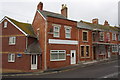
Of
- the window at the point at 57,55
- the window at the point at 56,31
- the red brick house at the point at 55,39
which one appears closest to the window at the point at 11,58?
the red brick house at the point at 55,39

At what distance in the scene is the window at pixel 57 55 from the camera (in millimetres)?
18844

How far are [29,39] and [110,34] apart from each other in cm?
1953

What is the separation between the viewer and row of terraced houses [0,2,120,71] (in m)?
18.4

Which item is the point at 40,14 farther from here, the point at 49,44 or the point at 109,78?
the point at 109,78

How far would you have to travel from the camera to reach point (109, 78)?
11742 millimetres

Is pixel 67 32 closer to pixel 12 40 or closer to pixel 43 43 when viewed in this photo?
pixel 43 43

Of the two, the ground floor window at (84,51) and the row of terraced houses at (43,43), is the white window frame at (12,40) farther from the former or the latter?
the ground floor window at (84,51)

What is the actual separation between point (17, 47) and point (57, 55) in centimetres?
624

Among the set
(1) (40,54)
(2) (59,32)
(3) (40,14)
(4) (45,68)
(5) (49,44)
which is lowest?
(4) (45,68)

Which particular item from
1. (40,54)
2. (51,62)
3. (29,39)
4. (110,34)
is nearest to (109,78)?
(51,62)

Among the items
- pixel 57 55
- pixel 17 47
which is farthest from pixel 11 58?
pixel 57 55

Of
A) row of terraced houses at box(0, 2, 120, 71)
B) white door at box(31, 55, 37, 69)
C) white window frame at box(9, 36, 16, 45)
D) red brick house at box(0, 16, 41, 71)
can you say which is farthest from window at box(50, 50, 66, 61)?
white window frame at box(9, 36, 16, 45)

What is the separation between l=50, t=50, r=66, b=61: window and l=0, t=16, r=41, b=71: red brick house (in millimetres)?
1993

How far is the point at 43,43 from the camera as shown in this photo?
61.6ft
